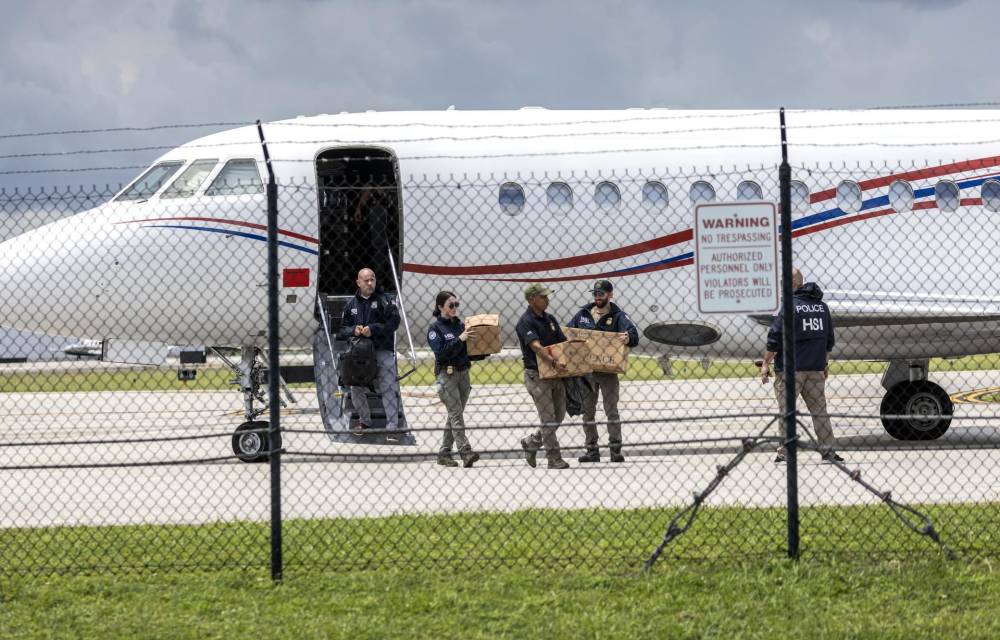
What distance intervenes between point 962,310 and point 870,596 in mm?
8822

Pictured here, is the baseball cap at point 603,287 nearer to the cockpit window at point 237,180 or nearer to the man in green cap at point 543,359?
the man in green cap at point 543,359

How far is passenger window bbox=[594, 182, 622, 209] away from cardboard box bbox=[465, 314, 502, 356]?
2567 millimetres

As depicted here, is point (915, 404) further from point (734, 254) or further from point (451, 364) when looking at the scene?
point (734, 254)

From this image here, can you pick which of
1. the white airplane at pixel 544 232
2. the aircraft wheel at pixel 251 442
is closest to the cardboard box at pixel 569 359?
the white airplane at pixel 544 232

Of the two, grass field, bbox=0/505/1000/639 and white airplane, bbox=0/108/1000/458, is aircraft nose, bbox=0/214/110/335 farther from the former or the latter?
grass field, bbox=0/505/1000/639

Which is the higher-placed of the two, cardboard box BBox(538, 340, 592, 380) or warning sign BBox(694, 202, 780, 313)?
warning sign BBox(694, 202, 780, 313)

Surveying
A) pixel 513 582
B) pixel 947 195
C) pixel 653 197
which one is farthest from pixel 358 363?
pixel 947 195

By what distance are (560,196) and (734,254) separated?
286 inches

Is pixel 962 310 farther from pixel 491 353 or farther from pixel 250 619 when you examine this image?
pixel 250 619

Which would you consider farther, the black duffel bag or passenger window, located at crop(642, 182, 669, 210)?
passenger window, located at crop(642, 182, 669, 210)

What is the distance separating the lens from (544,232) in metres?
15.4

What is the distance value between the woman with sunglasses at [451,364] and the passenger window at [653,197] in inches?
126

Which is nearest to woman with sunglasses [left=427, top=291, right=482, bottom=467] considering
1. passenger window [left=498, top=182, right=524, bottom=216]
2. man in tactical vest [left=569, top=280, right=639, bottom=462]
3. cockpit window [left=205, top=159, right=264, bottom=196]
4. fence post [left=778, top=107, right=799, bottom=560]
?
man in tactical vest [left=569, top=280, right=639, bottom=462]

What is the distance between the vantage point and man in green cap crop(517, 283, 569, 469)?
13375 millimetres
